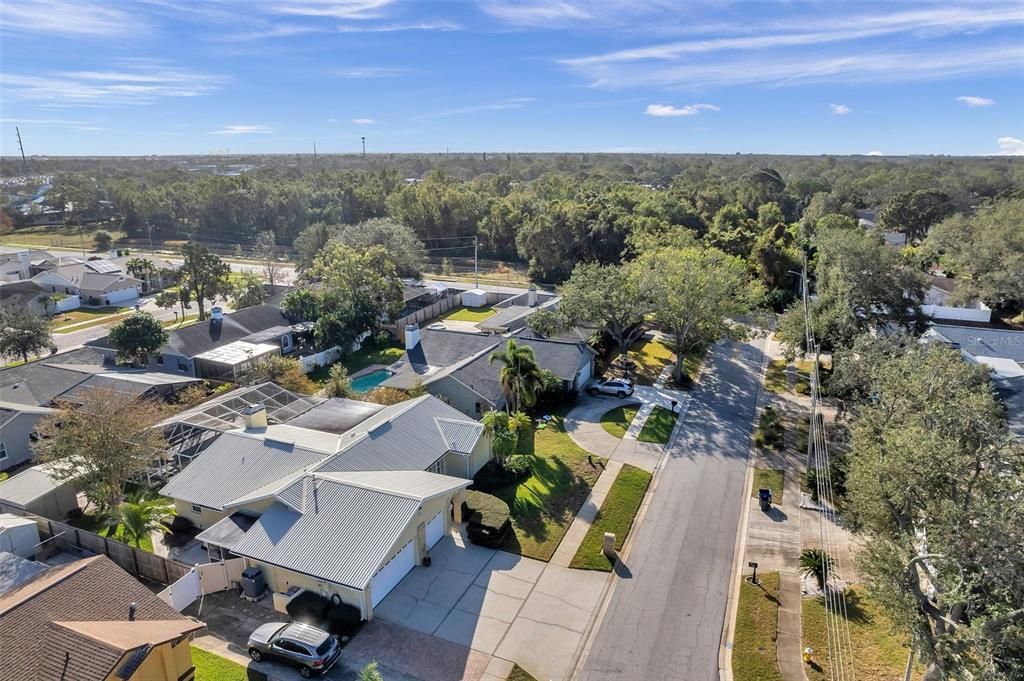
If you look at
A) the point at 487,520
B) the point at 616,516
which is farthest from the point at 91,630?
the point at 616,516

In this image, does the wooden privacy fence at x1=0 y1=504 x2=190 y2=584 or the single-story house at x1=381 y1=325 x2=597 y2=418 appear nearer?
the wooden privacy fence at x1=0 y1=504 x2=190 y2=584

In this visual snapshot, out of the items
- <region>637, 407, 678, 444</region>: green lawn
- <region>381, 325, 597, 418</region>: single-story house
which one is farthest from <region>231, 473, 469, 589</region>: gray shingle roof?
<region>637, 407, 678, 444</region>: green lawn

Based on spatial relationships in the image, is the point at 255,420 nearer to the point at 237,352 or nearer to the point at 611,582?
the point at 611,582

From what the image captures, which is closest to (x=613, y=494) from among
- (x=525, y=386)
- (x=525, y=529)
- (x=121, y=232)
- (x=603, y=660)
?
(x=525, y=529)

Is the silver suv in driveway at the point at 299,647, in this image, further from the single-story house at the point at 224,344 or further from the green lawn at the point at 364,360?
the single-story house at the point at 224,344

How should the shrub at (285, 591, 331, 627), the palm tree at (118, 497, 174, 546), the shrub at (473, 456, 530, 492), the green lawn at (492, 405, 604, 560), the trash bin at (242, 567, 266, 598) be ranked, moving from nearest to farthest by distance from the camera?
the shrub at (285, 591, 331, 627)
the trash bin at (242, 567, 266, 598)
the palm tree at (118, 497, 174, 546)
the green lawn at (492, 405, 604, 560)
the shrub at (473, 456, 530, 492)

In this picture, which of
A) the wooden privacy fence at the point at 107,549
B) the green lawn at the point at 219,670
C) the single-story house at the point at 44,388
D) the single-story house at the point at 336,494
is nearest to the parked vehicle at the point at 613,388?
the single-story house at the point at 336,494

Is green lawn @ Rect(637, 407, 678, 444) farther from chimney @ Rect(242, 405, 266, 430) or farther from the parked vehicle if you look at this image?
chimney @ Rect(242, 405, 266, 430)
